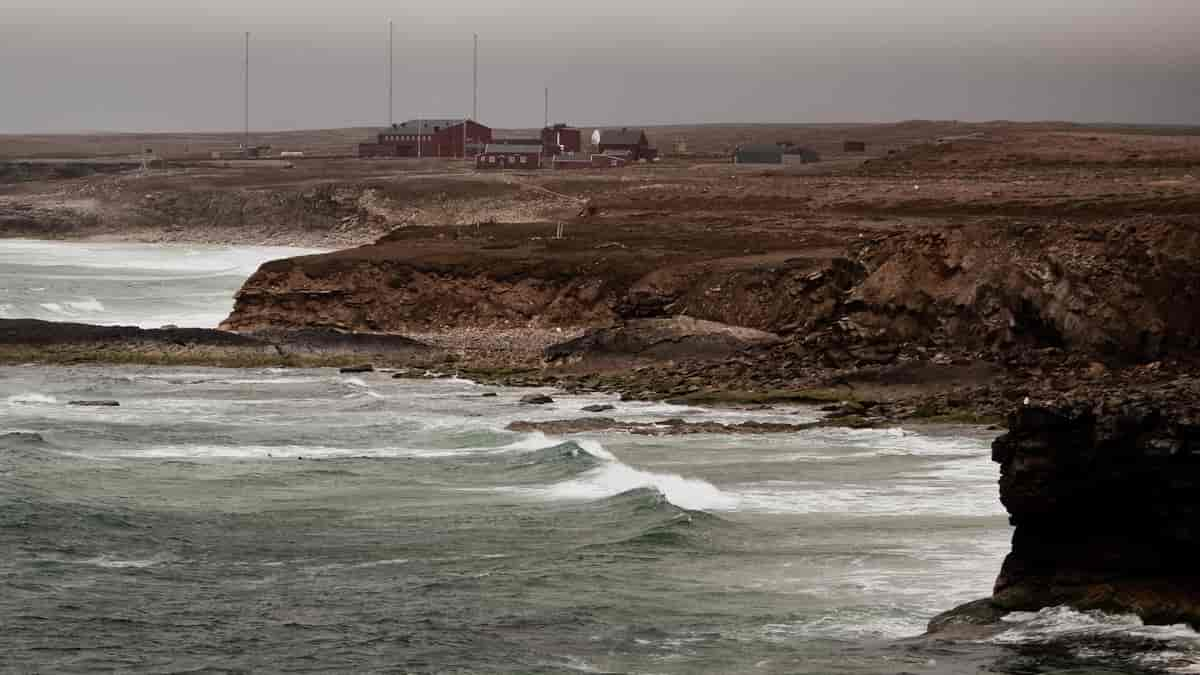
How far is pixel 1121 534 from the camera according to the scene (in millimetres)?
20344

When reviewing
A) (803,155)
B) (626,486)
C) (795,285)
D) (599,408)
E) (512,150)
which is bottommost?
(599,408)

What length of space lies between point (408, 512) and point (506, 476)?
4.00 metres

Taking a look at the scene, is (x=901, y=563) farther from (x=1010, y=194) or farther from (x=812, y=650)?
(x=1010, y=194)

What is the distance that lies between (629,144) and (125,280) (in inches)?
3316

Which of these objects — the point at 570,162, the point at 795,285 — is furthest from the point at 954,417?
the point at 570,162

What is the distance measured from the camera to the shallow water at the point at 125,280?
Result: 255 feet

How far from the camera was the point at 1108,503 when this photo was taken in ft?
66.6

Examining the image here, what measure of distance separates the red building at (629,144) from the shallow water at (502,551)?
426ft

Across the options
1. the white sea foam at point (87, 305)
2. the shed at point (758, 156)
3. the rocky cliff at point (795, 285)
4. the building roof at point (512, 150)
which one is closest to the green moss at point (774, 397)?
the rocky cliff at point (795, 285)

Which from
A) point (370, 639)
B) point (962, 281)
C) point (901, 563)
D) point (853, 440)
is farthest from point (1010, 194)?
point (370, 639)

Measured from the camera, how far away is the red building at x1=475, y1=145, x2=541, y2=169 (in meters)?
158

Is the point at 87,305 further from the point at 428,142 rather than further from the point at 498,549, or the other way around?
the point at 428,142

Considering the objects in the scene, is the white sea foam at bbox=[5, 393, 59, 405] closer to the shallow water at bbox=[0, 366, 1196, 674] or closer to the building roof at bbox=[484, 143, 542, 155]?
the shallow water at bbox=[0, 366, 1196, 674]

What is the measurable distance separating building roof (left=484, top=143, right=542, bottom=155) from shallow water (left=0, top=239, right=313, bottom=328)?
4168cm
